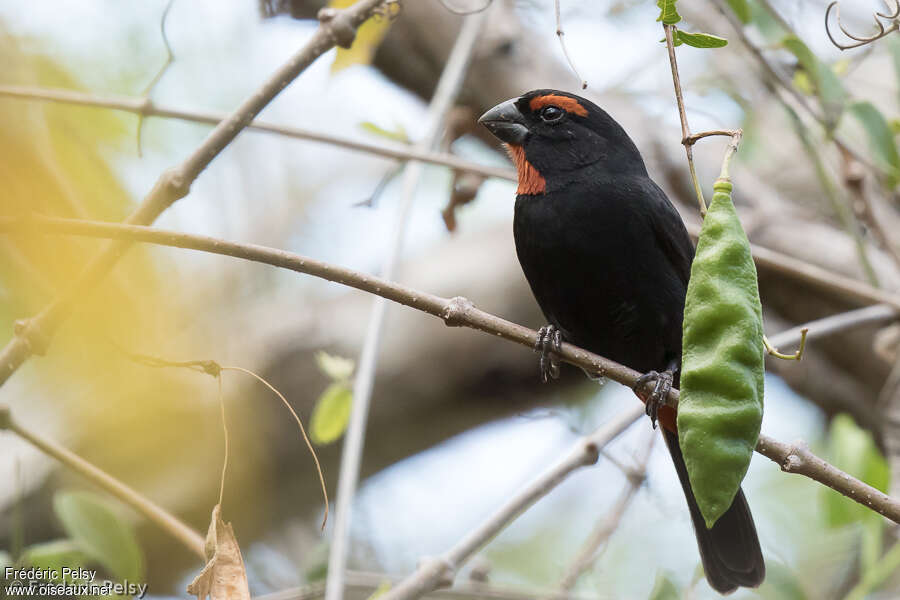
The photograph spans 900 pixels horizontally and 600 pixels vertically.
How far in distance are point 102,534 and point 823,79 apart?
7.88 ft

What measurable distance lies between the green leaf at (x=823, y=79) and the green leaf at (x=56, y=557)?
95.2 inches

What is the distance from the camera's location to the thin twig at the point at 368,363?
2475 millimetres

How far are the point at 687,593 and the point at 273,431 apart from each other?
217 centimetres

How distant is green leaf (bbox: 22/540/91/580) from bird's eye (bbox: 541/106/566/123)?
190cm

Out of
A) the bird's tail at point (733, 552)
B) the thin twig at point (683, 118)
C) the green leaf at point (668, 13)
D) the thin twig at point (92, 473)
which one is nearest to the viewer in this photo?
the thin twig at point (683, 118)

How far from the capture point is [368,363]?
2.77 meters

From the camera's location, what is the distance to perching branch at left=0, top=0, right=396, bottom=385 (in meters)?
1.90

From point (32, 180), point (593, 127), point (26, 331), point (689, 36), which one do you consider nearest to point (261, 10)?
point (593, 127)

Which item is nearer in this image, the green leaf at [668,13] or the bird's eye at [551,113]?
the green leaf at [668,13]

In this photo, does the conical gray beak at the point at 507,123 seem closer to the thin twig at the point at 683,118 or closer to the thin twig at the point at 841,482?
the thin twig at the point at 683,118

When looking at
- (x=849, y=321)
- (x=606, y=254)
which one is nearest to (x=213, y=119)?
(x=606, y=254)

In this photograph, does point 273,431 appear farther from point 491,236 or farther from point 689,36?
point 689,36

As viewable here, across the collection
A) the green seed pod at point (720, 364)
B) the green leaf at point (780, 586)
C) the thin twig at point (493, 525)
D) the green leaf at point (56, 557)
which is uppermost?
the green seed pod at point (720, 364)

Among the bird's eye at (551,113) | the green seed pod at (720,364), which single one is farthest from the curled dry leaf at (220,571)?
the bird's eye at (551,113)
